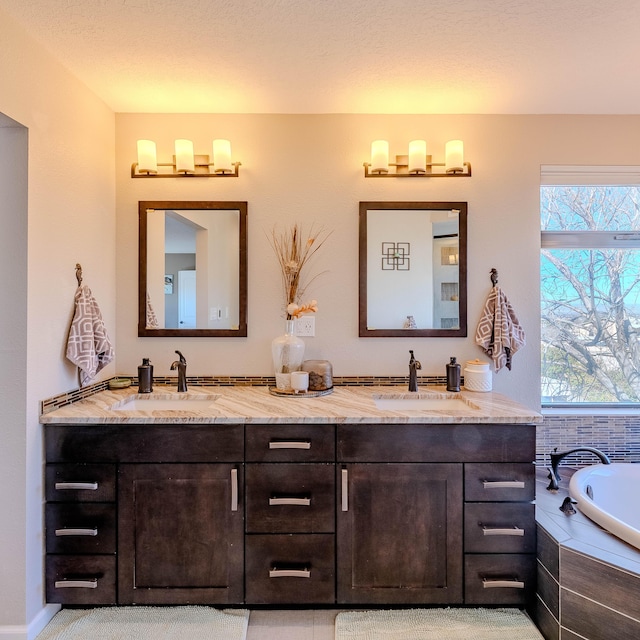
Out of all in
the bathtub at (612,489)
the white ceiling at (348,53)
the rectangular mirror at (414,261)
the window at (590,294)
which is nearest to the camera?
the white ceiling at (348,53)

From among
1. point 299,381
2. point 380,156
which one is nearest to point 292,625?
point 299,381

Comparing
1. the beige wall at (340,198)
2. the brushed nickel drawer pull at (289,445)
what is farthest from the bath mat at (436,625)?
the beige wall at (340,198)

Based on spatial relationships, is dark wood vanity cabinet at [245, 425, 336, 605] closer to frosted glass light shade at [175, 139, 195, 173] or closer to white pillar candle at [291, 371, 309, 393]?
white pillar candle at [291, 371, 309, 393]

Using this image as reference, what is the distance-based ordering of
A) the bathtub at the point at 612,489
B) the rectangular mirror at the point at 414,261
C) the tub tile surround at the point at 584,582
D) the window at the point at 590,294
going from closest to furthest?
Result: the tub tile surround at the point at 584,582
the bathtub at the point at 612,489
the rectangular mirror at the point at 414,261
the window at the point at 590,294

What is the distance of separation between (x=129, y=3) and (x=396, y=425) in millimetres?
1927

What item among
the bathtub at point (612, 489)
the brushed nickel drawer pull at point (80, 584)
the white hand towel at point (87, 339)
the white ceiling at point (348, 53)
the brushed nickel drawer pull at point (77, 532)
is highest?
the white ceiling at point (348, 53)

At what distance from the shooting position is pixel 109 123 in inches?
92.8

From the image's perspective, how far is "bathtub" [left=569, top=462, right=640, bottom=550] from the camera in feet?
6.44

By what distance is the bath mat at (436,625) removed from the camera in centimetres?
170

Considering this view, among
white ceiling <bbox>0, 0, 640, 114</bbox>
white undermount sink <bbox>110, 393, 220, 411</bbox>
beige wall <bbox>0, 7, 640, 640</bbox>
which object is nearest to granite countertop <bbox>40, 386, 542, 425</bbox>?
white undermount sink <bbox>110, 393, 220, 411</bbox>

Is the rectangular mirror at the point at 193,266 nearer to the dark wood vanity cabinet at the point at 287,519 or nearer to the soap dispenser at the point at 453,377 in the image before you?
the dark wood vanity cabinet at the point at 287,519

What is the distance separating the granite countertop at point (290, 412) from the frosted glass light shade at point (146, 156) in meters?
1.22

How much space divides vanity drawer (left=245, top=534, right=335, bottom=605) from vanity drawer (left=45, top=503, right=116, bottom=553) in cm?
61

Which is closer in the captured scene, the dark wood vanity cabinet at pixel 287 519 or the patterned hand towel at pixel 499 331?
the dark wood vanity cabinet at pixel 287 519
